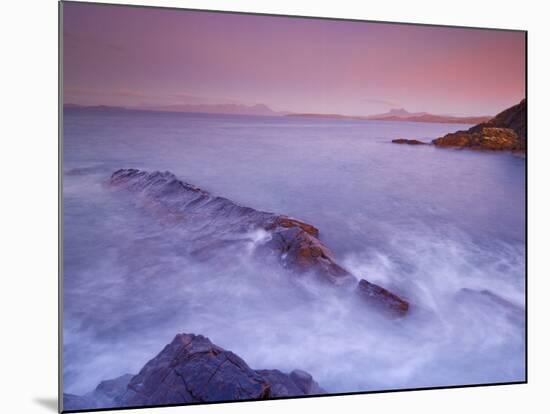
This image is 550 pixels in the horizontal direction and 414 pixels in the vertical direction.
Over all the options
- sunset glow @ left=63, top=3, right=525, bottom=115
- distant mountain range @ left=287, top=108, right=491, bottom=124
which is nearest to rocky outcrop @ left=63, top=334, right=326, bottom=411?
sunset glow @ left=63, top=3, right=525, bottom=115

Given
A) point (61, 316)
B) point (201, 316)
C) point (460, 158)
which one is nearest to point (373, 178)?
point (460, 158)

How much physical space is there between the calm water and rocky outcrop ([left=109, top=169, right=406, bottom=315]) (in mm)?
51

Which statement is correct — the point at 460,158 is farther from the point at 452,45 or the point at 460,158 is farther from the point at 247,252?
the point at 247,252

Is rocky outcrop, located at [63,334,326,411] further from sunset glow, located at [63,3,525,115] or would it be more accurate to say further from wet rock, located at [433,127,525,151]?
wet rock, located at [433,127,525,151]

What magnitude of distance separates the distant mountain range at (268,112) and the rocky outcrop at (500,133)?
0.18 ft

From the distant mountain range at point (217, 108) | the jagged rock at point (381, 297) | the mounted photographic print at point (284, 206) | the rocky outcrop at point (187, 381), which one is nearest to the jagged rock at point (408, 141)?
the mounted photographic print at point (284, 206)

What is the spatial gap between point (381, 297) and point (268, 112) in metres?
1.09

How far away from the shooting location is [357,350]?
3.51 meters

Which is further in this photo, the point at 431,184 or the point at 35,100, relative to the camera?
the point at 431,184

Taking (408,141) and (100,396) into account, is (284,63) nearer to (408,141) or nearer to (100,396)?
(408,141)

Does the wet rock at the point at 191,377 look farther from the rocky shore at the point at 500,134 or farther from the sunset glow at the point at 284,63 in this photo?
the rocky shore at the point at 500,134

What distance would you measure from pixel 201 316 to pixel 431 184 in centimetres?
138

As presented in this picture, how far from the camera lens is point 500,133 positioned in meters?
3.87

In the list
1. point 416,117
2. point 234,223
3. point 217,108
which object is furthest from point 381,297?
point 217,108
